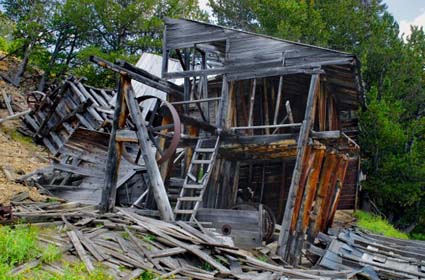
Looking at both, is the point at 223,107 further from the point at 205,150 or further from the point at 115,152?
the point at 115,152

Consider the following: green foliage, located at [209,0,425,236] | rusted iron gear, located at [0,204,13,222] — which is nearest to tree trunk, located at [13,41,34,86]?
green foliage, located at [209,0,425,236]

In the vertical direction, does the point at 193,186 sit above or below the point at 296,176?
below

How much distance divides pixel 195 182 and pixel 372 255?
4808 mm

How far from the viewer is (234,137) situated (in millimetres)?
11430

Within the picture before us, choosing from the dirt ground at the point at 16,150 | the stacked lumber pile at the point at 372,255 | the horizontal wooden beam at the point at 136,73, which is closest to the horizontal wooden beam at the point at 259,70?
the horizontal wooden beam at the point at 136,73

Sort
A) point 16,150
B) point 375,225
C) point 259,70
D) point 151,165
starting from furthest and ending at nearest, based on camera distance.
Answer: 1. point 375,225
2. point 16,150
3. point 259,70
4. point 151,165

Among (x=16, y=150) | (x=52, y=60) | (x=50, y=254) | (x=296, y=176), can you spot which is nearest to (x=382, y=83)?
(x=296, y=176)

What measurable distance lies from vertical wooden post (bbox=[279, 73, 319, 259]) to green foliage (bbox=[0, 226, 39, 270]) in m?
5.68

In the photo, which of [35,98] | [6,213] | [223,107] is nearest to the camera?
[6,213]

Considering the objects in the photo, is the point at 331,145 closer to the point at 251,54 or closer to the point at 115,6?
the point at 251,54

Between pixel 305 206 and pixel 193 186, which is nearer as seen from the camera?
pixel 193 186

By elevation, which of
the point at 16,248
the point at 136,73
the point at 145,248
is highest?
the point at 136,73

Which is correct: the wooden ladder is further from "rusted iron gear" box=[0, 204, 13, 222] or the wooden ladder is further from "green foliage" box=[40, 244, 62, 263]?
"green foliage" box=[40, 244, 62, 263]

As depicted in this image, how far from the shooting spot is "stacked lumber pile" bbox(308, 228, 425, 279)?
8.96 meters
